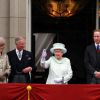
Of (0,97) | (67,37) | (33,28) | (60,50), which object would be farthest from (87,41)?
(0,97)

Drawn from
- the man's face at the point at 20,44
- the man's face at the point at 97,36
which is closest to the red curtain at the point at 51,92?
the man's face at the point at 20,44

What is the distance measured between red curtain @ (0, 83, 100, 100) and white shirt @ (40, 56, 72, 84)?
79 centimetres

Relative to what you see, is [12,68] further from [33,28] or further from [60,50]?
[33,28]

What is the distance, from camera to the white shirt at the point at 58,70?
10.8 metres

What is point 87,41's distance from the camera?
51.9 ft

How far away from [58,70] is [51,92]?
2.95 ft

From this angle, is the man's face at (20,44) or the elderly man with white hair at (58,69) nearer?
the elderly man with white hair at (58,69)

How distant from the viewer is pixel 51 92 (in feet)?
32.8

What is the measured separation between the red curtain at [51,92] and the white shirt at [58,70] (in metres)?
0.79

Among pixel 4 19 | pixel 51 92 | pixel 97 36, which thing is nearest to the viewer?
pixel 51 92

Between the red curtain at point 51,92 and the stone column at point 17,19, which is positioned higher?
the stone column at point 17,19

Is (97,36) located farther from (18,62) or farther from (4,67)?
(4,67)

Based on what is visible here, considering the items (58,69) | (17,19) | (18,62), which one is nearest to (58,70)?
(58,69)

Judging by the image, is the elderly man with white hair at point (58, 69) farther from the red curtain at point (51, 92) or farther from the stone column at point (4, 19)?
the stone column at point (4, 19)
